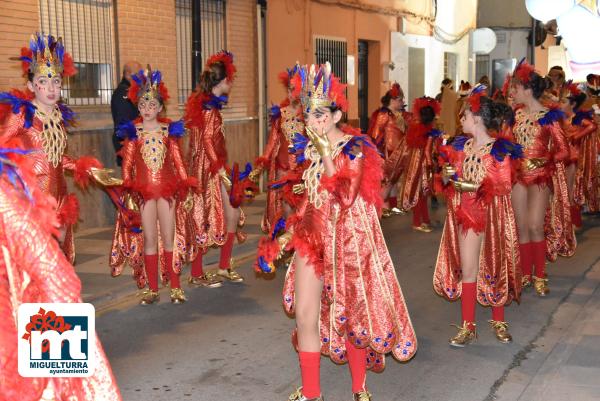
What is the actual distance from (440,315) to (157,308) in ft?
9.18

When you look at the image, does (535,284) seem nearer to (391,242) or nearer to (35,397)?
(391,242)

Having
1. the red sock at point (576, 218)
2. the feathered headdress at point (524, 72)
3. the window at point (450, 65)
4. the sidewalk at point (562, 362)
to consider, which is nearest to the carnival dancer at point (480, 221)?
the sidewalk at point (562, 362)

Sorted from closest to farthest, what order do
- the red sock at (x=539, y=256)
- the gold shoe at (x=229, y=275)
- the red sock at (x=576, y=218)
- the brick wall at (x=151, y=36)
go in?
the red sock at (x=539, y=256) → the gold shoe at (x=229, y=275) → the red sock at (x=576, y=218) → the brick wall at (x=151, y=36)

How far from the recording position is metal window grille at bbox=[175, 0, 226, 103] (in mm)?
14781

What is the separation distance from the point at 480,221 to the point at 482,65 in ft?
82.5

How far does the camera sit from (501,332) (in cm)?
685

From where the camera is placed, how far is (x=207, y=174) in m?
8.90

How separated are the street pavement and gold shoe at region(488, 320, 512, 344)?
66 mm

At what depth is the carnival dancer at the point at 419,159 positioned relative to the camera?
1248cm

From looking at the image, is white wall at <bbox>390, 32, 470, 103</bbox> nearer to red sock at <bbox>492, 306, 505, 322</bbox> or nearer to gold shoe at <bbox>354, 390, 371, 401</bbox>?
red sock at <bbox>492, 306, 505, 322</bbox>

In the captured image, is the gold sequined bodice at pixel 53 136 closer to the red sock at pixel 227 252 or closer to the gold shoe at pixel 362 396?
the red sock at pixel 227 252

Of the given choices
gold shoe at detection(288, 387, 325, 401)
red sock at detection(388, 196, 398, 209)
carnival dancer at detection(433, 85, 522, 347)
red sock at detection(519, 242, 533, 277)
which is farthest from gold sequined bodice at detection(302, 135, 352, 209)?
red sock at detection(388, 196, 398, 209)

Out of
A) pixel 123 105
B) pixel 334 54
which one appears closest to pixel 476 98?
pixel 123 105

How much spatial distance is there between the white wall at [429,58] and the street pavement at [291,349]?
1368 centimetres
